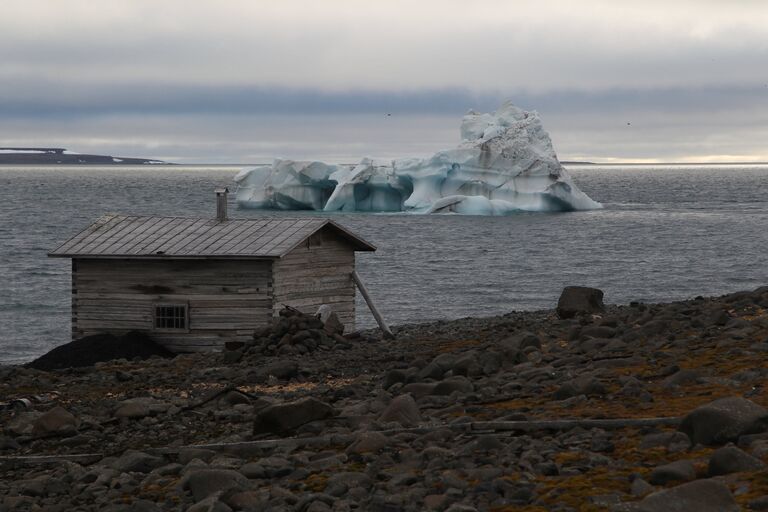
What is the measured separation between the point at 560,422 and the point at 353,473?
1596 millimetres

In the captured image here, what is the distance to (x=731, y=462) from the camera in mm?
6438

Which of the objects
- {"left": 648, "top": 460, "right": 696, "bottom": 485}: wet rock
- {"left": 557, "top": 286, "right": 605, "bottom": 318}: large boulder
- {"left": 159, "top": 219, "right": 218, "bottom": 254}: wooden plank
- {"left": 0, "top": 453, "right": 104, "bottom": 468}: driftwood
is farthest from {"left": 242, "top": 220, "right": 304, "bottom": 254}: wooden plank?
{"left": 648, "top": 460, "right": 696, "bottom": 485}: wet rock

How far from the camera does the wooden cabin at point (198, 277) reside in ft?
66.4

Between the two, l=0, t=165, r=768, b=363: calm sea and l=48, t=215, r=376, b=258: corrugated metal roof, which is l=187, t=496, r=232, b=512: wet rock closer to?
l=48, t=215, r=376, b=258: corrugated metal roof

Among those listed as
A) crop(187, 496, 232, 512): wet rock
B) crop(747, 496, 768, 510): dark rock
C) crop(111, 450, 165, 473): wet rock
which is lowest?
crop(111, 450, 165, 473): wet rock

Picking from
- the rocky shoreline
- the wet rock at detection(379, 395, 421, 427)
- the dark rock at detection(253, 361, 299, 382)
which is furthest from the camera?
the dark rock at detection(253, 361, 299, 382)

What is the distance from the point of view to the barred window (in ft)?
67.8

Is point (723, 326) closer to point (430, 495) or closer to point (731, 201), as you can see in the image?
point (430, 495)

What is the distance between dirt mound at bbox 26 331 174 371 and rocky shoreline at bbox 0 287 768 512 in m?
4.75

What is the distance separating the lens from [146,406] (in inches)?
467

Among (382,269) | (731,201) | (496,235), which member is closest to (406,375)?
(382,269)

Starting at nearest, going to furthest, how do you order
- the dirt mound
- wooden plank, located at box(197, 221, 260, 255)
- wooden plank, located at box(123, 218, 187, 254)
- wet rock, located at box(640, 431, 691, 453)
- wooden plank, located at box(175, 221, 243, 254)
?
wet rock, located at box(640, 431, 691, 453)
the dirt mound
wooden plank, located at box(197, 221, 260, 255)
wooden plank, located at box(175, 221, 243, 254)
wooden plank, located at box(123, 218, 187, 254)

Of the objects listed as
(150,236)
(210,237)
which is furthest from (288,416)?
(150,236)

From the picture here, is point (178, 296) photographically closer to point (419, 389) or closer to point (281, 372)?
point (281, 372)
